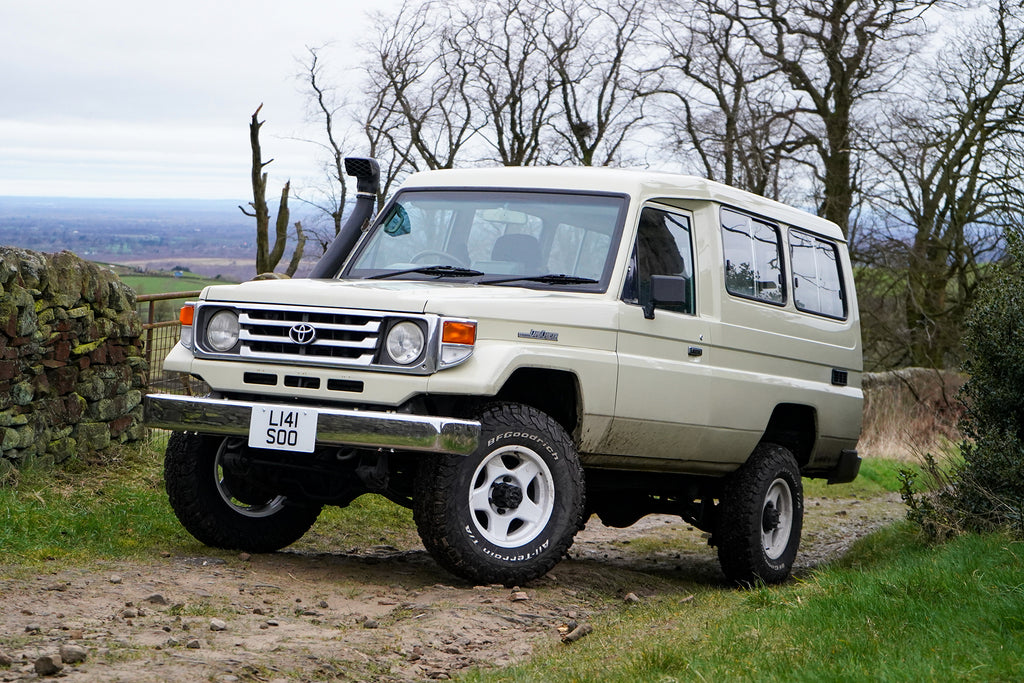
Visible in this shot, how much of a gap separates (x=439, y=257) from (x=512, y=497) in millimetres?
1538

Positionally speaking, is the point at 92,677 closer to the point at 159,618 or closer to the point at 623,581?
the point at 159,618

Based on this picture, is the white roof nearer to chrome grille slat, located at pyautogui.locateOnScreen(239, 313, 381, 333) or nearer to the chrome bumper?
chrome grille slat, located at pyautogui.locateOnScreen(239, 313, 381, 333)

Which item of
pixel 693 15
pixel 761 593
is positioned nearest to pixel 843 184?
pixel 693 15

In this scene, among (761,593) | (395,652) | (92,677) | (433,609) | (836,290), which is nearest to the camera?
(92,677)

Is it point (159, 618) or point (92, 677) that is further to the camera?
point (159, 618)

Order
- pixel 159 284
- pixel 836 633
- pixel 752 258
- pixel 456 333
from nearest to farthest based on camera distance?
pixel 836 633 → pixel 456 333 → pixel 752 258 → pixel 159 284

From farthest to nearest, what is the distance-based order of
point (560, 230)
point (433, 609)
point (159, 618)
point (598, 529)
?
point (598, 529), point (560, 230), point (433, 609), point (159, 618)

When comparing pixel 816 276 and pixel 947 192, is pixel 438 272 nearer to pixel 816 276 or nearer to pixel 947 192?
pixel 816 276

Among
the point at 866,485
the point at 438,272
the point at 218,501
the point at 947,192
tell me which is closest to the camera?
the point at 438,272

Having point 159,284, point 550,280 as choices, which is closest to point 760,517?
point 550,280

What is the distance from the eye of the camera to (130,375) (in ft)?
32.0

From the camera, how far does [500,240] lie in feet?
22.0

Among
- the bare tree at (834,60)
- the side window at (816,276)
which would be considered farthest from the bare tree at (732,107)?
the side window at (816,276)

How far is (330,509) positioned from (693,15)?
19736mm
